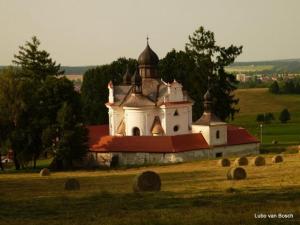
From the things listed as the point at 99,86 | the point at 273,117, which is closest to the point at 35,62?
the point at 99,86

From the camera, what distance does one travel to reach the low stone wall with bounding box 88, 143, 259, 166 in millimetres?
53438

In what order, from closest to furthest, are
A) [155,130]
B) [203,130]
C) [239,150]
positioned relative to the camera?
[203,130] < [155,130] < [239,150]

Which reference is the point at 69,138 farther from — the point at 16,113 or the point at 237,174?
the point at 237,174

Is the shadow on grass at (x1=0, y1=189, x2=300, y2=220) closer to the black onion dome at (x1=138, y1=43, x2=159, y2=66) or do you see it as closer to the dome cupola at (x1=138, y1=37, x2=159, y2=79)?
the dome cupola at (x1=138, y1=37, x2=159, y2=79)

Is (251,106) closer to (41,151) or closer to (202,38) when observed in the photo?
(202,38)

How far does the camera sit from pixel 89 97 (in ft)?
275

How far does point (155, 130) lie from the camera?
59375 millimetres

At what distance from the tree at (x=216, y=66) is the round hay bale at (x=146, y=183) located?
45156 mm

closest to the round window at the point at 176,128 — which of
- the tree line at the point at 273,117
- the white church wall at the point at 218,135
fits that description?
the white church wall at the point at 218,135

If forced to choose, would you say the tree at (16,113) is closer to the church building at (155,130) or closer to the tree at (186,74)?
the church building at (155,130)

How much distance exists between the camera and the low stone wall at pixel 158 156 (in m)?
53.4

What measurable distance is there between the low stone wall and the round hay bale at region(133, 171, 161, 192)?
82.9 ft

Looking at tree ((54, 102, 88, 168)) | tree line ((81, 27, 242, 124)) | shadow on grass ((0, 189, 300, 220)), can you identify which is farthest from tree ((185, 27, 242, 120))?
shadow on grass ((0, 189, 300, 220))

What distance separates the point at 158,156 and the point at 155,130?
6.13 m
